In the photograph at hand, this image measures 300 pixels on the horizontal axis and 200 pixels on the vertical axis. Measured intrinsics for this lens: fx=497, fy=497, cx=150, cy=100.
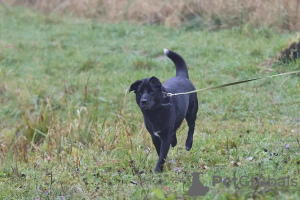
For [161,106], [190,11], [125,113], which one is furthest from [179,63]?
[190,11]

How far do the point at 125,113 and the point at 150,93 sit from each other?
11.0 ft

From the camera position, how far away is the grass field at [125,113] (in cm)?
443

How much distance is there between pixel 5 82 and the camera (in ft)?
31.7

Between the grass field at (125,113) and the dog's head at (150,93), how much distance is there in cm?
64

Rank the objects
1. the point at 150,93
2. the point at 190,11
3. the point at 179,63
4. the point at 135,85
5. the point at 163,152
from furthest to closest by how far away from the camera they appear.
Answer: the point at 190,11, the point at 179,63, the point at 163,152, the point at 135,85, the point at 150,93

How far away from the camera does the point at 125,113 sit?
770cm

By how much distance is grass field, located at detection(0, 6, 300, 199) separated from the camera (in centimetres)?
443

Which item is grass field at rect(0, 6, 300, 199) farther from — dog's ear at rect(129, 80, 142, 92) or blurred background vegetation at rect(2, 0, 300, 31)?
dog's ear at rect(129, 80, 142, 92)

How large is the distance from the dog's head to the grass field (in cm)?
64

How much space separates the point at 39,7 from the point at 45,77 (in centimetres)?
745

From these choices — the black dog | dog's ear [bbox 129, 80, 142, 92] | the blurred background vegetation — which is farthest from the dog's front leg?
the blurred background vegetation

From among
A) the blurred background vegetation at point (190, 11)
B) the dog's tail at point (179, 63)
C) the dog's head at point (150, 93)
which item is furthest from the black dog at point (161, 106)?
the blurred background vegetation at point (190, 11)

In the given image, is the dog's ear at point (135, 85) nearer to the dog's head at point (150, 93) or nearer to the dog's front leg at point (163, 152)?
the dog's head at point (150, 93)

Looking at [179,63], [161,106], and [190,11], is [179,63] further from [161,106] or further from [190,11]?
[190,11]
